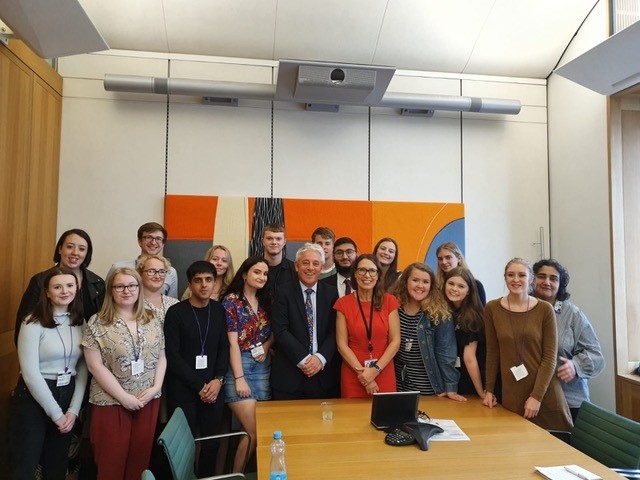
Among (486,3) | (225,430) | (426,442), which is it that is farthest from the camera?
(486,3)

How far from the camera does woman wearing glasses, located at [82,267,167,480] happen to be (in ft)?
8.03

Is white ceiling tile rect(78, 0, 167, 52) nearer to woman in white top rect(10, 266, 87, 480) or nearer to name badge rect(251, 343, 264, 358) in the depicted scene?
woman in white top rect(10, 266, 87, 480)

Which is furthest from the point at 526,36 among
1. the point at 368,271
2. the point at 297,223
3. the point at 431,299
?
the point at 368,271

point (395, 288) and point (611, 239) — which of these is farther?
point (611, 239)

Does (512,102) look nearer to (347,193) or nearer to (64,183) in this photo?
(347,193)

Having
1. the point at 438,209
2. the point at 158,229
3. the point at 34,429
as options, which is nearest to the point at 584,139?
the point at 438,209

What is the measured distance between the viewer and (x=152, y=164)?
14.5 ft

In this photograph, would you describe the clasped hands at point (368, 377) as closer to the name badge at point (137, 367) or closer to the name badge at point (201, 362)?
the name badge at point (201, 362)

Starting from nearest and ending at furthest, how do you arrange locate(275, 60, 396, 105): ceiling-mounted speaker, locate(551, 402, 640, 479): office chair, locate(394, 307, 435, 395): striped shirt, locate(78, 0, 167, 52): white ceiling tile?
1. locate(551, 402, 640, 479): office chair
2. locate(394, 307, 435, 395): striped shirt
3. locate(275, 60, 396, 105): ceiling-mounted speaker
4. locate(78, 0, 167, 52): white ceiling tile

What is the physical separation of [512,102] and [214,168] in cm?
315

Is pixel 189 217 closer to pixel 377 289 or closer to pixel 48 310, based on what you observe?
pixel 48 310

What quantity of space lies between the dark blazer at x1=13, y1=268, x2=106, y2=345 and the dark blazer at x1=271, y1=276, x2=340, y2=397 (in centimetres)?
119

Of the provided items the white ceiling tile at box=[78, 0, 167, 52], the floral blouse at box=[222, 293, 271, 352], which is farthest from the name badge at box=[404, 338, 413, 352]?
the white ceiling tile at box=[78, 0, 167, 52]

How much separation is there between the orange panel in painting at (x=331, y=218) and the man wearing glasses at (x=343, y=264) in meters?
1.07
